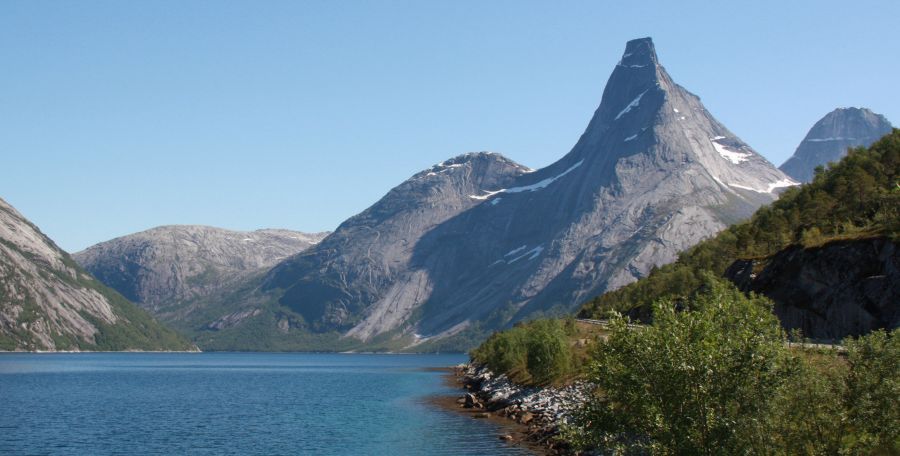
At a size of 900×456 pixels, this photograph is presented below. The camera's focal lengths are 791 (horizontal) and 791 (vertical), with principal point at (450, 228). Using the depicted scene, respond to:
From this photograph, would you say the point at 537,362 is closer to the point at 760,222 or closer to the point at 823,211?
the point at 823,211

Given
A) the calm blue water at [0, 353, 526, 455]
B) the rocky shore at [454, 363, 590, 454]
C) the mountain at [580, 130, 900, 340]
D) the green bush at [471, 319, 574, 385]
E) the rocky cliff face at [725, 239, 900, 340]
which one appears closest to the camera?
the rocky shore at [454, 363, 590, 454]

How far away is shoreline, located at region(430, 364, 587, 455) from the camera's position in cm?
6644

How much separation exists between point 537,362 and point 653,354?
6896 centimetres

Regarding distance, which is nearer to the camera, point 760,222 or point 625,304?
point 760,222

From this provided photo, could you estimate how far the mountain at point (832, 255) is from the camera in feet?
244

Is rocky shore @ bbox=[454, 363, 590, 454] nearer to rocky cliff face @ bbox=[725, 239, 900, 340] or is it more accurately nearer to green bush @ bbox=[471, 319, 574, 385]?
green bush @ bbox=[471, 319, 574, 385]

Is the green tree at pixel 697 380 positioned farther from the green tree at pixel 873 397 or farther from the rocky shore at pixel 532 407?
the rocky shore at pixel 532 407

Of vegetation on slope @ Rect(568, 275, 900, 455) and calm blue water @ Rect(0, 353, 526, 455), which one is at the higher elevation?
vegetation on slope @ Rect(568, 275, 900, 455)

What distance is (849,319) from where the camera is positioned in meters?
75.2

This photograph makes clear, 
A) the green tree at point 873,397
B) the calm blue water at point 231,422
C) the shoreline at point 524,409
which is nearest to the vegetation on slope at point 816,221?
the shoreline at point 524,409

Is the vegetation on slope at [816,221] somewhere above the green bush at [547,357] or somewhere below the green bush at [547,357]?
above

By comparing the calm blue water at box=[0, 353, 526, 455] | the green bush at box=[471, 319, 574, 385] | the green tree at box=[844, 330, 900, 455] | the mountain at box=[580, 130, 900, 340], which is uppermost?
the mountain at box=[580, 130, 900, 340]

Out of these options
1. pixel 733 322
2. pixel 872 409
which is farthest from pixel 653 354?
pixel 872 409

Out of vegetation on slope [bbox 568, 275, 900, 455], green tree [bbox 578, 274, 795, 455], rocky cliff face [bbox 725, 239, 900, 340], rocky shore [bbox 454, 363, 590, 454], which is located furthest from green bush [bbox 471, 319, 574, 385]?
vegetation on slope [bbox 568, 275, 900, 455]
